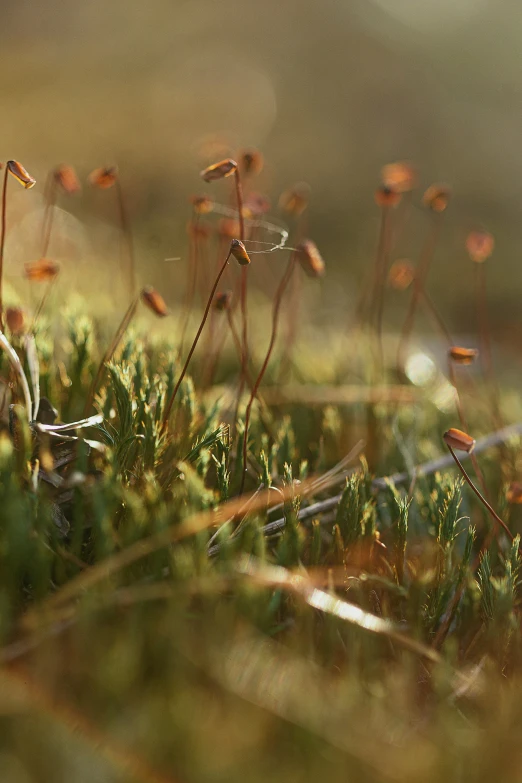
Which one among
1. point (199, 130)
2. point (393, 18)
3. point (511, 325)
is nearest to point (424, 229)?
point (511, 325)

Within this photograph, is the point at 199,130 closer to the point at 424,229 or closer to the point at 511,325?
the point at 424,229

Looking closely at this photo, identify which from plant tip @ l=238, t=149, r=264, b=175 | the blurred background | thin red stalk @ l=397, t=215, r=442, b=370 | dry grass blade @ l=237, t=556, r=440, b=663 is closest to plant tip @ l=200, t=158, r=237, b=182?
plant tip @ l=238, t=149, r=264, b=175

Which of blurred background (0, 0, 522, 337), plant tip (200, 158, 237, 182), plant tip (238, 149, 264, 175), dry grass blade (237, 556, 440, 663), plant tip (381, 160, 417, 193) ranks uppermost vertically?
plant tip (200, 158, 237, 182)

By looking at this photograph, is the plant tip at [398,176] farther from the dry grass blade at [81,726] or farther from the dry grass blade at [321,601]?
the dry grass blade at [81,726]

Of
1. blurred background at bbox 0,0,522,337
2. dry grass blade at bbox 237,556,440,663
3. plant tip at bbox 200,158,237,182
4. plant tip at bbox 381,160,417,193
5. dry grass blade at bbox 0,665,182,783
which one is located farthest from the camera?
blurred background at bbox 0,0,522,337

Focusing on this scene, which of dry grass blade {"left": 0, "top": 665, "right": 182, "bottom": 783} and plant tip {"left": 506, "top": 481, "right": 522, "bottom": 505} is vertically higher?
dry grass blade {"left": 0, "top": 665, "right": 182, "bottom": 783}

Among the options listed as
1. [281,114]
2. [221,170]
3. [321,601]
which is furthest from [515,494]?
[281,114]

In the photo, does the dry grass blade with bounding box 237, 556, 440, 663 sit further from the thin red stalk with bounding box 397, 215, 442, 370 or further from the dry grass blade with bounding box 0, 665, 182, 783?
the thin red stalk with bounding box 397, 215, 442, 370

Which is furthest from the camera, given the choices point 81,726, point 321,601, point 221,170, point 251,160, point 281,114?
point 281,114

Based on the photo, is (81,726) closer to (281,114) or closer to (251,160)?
(251,160)
